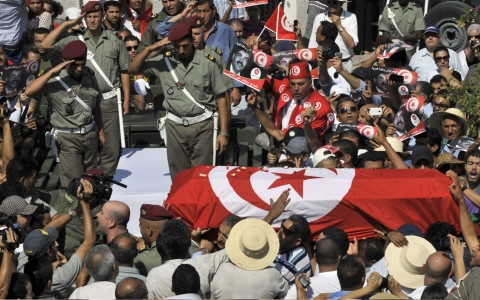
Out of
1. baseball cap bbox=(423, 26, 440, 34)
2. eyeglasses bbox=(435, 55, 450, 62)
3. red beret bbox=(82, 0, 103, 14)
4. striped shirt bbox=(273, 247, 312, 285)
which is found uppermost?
red beret bbox=(82, 0, 103, 14)

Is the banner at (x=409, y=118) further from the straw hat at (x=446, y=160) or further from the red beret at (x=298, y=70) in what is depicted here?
the red beret at (x=298, y=70)

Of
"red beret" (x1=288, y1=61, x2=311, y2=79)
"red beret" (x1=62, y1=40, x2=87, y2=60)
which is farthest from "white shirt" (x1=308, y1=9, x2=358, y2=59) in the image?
"red beret" (x1=62, y1=40, x2=87, y2=60)

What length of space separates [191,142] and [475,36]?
14.1 feet

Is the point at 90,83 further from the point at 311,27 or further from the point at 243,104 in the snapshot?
the point at 311,27

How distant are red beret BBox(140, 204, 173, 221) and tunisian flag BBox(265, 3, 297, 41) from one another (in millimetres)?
5439

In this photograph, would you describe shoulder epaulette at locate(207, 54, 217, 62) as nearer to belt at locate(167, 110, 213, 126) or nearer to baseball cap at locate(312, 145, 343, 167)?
belt at locate(167, 110, 213, 126)

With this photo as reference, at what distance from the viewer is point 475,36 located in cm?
1605

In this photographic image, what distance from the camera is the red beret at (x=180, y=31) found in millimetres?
13187

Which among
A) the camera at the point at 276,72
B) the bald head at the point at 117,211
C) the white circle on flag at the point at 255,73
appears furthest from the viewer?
the camera at the point at 276,72

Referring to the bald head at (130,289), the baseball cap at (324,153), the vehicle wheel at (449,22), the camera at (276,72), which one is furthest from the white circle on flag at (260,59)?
the bald head at (130,289)

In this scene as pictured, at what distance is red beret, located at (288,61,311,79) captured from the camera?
1353 centimetres

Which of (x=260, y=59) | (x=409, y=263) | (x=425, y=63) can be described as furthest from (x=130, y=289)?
(x=425, y=63)

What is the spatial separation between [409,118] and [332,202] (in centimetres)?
240

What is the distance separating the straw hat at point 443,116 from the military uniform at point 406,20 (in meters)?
4.15
